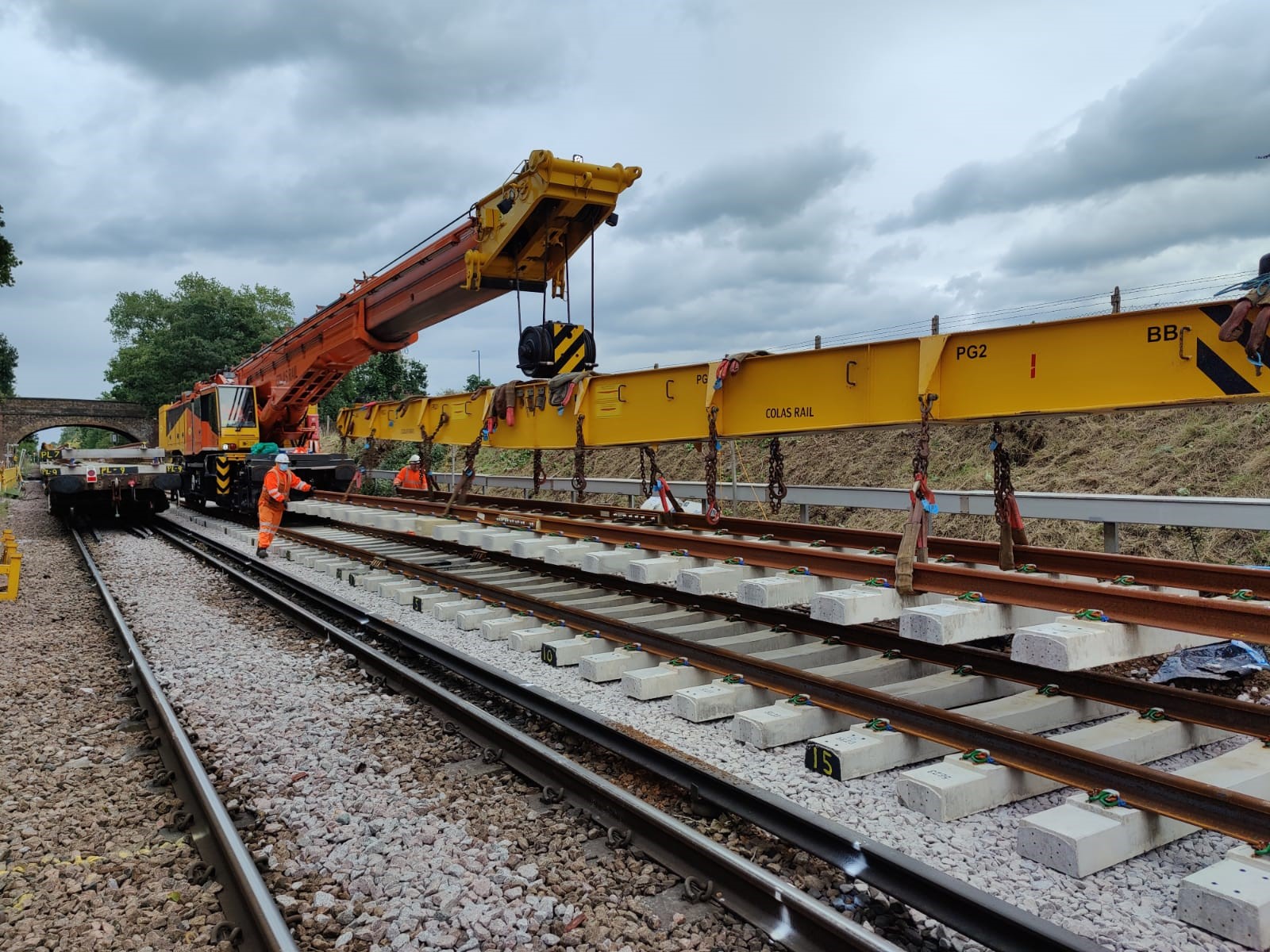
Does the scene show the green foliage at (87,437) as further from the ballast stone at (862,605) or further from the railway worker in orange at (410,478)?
the ballast stone at (862,605)

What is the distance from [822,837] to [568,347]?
5.77 meters

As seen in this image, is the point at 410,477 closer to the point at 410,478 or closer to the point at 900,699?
the point at 410,478

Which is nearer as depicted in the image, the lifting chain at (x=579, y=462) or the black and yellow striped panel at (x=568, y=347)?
the lifting chain at (x=579, y=462)

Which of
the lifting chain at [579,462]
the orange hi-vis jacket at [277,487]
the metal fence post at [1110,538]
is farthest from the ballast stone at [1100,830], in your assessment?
the orange hi-vis jacket at [277,487]

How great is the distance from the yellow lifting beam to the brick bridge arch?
60182 mm

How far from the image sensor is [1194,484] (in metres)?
10.7

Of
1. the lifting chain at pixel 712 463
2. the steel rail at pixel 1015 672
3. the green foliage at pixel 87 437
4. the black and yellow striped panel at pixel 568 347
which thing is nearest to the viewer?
the steel rail at pixel 1015 672

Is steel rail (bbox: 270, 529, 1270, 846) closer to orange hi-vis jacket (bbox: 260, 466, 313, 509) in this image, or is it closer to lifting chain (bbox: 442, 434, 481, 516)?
lifting chain (bbox: 442, 434, 481, 516)

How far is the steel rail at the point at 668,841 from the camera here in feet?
8.52

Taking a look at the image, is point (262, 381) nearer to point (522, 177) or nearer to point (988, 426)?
point (522, 177)

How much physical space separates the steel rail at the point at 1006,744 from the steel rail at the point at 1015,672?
0.43 meters

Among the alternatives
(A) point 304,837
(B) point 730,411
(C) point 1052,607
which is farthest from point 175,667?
(C) point 1052,607

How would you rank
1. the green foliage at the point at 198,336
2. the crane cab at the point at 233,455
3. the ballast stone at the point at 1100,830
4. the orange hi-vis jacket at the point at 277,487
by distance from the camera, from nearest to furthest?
1. the ballast stone at the point at 1100,830
2. the orange hi-vis jacket at the point at 277,487
3. the crane cab at the point at 233,455
4. the green foliage at the point at 198,336

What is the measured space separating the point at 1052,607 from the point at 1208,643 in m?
1.82
